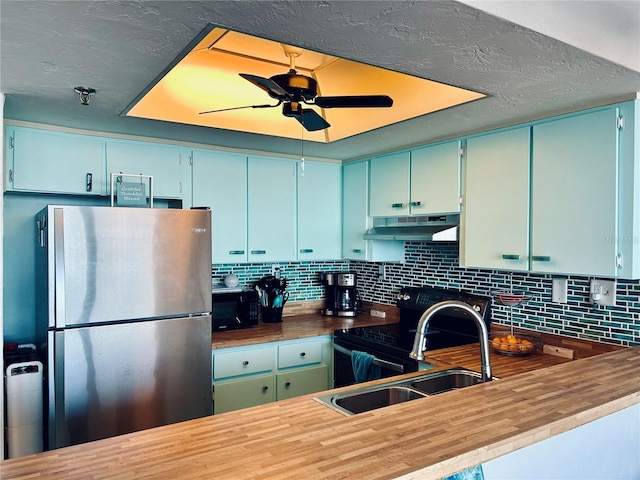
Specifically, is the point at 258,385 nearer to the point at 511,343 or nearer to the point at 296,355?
the point at 296,355

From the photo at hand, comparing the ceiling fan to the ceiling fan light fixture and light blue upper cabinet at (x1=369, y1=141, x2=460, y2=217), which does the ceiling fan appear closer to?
the ceiling fan light fixture

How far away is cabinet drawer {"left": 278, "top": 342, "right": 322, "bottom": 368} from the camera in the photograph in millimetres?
3129

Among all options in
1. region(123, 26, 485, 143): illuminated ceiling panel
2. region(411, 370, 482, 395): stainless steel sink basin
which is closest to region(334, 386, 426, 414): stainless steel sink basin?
region(411, 370, 482, 395): stainless steel sink basin

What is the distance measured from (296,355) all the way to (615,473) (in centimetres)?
193

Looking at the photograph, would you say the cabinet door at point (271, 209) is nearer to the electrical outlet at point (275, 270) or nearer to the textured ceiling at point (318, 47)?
the electrical outlet at point (275, 270)

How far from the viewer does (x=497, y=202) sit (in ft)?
8.47

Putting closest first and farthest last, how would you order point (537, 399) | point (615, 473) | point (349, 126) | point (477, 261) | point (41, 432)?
point (537, 399) < point (615, 473) < point (41, 432) < point (477, 261) < point (349, 126)

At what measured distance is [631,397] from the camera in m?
1.52

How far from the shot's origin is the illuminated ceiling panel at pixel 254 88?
7.82 ft

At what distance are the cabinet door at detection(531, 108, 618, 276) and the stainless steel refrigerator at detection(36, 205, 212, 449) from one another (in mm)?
1794

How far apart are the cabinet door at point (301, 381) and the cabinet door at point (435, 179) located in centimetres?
129

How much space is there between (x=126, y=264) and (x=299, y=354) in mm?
1339

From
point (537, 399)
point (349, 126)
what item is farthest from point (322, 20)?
point (349, 126)

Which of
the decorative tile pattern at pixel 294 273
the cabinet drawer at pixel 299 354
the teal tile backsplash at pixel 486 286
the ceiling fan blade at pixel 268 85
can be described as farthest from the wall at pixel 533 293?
the ceiling fan blade at pixel 268 85
